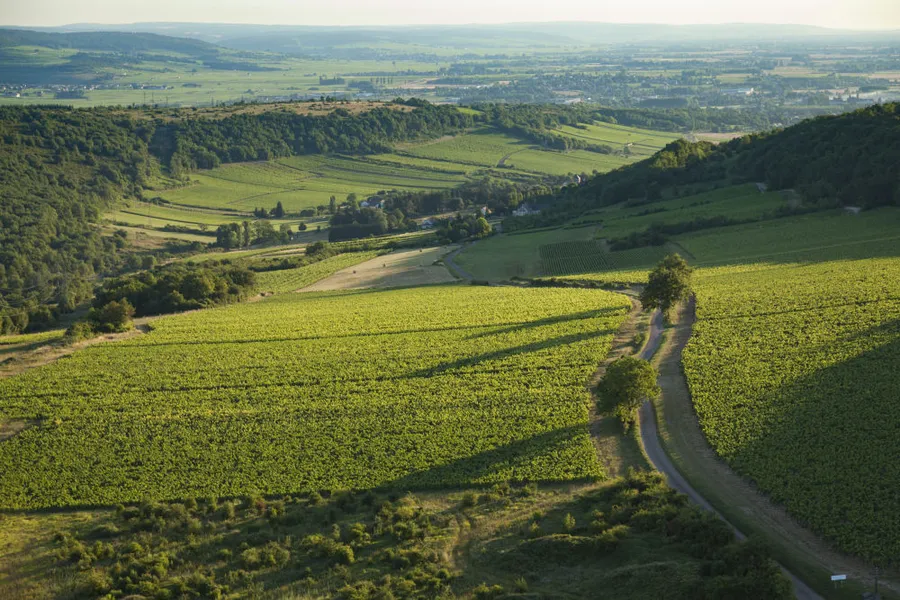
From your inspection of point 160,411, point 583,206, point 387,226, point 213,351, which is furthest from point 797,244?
point 387,226

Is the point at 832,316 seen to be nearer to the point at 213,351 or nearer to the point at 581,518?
the point at 581,518

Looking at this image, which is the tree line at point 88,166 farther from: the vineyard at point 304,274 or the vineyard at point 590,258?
the vineyard at point 590,258

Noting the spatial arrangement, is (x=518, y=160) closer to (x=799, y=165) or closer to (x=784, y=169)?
(x=784, y=169)

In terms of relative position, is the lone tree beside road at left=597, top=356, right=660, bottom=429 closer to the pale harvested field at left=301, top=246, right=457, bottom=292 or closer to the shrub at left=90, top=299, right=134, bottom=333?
the shrub at left=90, top=299, right=134, bottom=333

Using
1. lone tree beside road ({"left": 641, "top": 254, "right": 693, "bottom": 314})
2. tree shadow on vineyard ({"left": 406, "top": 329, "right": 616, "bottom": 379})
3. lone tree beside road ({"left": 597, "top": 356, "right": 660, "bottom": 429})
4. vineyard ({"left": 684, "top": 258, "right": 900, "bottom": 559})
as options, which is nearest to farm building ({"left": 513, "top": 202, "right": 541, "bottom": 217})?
vineyard ({"left": 684, "top": 258, "right": 900, "bottom": 559})

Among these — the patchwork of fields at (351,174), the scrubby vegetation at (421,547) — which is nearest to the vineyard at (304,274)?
the patchwork of fields at (351,174)
